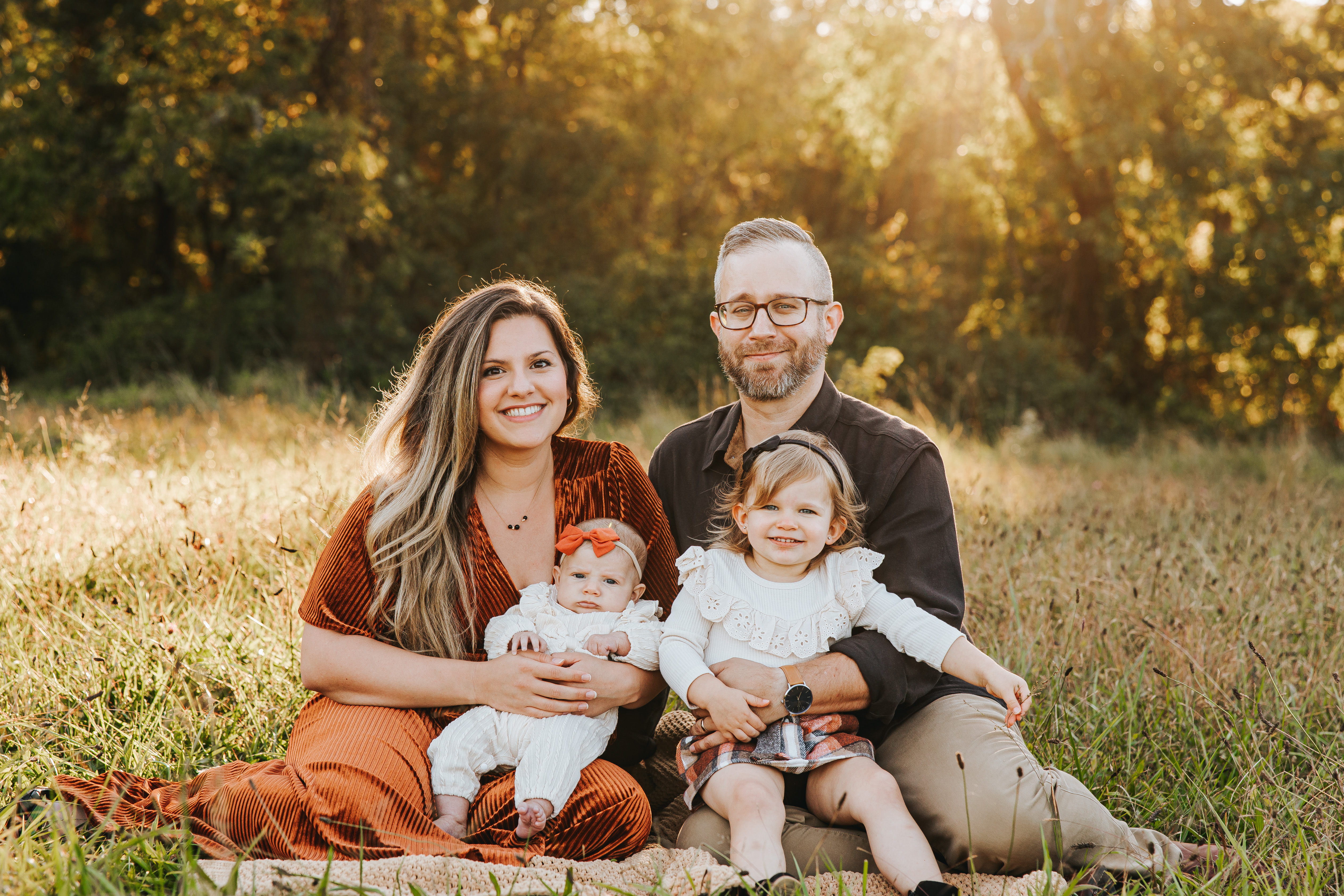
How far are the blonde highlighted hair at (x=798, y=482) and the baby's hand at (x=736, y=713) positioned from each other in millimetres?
496

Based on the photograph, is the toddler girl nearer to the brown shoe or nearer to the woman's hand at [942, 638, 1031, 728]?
the woman's hand at [942, 638, 1031, 728]

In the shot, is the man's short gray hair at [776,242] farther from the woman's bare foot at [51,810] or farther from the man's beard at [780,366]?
the woman's bare foot at [51,810]

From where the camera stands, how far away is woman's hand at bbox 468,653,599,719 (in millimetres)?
2631

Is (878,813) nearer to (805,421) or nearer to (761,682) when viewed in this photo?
(761,682)

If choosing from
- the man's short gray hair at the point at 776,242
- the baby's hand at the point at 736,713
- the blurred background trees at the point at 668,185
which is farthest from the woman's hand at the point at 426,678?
the blurred background trees at the point at 668,185

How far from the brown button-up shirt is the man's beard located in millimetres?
100

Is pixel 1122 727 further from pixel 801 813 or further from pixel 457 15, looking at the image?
pixel 457 15

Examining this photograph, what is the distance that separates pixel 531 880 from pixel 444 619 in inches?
33.2

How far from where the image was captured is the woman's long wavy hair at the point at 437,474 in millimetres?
2826

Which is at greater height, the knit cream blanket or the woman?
the woman

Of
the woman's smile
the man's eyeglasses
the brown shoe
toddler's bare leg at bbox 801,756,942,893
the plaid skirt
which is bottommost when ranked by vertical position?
the brown shoe

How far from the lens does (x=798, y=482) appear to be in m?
2.75

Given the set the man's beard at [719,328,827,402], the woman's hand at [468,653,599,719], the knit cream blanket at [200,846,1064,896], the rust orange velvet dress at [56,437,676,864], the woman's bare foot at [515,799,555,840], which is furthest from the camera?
the man's beard at [719,328,827,402]

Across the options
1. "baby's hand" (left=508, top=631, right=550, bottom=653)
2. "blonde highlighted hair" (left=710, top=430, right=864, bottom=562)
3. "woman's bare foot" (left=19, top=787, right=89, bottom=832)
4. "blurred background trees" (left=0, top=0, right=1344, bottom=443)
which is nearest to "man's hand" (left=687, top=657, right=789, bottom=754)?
"blonde highlighted hair" (left=710, top=430, right=864, bottom=562)
